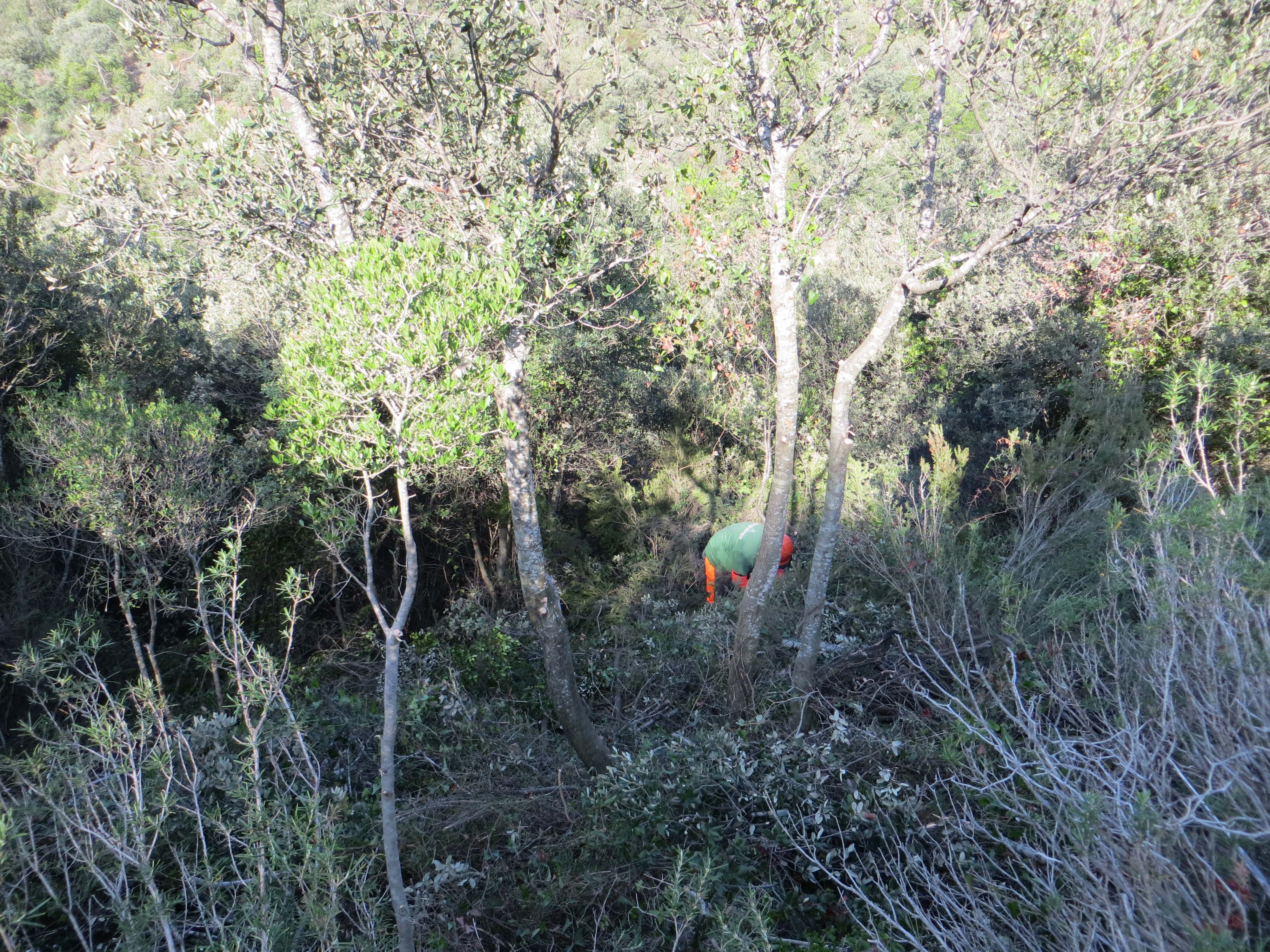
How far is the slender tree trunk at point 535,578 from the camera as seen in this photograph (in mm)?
5238

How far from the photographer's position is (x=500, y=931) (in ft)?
13.9

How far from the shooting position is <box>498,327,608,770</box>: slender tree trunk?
524 cm

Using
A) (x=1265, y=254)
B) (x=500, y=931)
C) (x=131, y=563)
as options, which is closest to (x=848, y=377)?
(x=500, y=931)

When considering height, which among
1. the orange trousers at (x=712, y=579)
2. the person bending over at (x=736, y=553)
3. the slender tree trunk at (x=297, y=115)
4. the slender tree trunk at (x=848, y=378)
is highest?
the slender tree trunk at (x=297, y=115)

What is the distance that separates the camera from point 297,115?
438 cm

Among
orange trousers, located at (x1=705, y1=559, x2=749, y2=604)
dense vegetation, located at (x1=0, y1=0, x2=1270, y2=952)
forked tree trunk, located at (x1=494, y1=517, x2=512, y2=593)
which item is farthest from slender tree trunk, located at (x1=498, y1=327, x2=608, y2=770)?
forked tree trunk, located at (x1=494, y1=517, x2=512, y2=593)

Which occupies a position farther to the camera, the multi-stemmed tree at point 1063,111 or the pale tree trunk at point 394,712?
the multi-stemmed tree at point 1063,111

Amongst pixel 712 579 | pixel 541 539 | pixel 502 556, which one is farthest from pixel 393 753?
pixel 502 556

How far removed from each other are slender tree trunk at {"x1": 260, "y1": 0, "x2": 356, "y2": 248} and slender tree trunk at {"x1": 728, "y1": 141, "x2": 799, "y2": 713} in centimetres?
287

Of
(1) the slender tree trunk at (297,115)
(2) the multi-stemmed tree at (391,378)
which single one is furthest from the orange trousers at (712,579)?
(1) the slender tree trunk at (297,115)

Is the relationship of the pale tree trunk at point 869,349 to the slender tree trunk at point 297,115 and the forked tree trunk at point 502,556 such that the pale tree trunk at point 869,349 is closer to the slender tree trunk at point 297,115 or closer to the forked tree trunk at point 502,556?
the slender tree trunk at point 297,115

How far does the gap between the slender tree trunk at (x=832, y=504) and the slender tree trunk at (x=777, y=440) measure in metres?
0.30

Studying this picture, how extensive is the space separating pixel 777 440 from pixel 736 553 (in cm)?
354

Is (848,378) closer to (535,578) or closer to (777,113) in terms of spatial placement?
(777,113)
